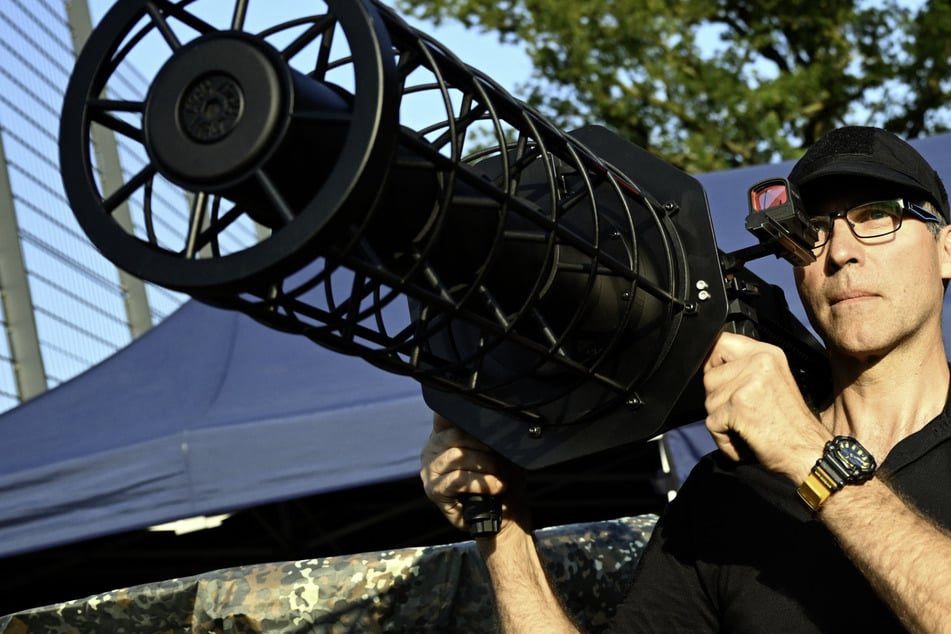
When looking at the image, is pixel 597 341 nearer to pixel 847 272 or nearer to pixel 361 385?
pixel 847 272

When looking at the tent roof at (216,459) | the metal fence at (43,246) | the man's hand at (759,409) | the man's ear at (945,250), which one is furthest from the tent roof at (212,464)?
the metal fence at (43,246)

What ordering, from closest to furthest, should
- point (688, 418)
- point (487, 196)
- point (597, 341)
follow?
point (487, 196) → point (597, 341) → point (688, 418)

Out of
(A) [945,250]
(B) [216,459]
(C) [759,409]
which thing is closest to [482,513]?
(C) [759,409]

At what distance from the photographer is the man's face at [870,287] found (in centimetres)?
183

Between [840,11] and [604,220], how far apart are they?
11.1 m

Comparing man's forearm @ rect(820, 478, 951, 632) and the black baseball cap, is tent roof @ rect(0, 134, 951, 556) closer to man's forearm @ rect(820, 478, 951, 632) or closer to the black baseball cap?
the black baseball cap

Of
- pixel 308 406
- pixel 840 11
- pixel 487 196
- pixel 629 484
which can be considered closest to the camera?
pixel 487 196

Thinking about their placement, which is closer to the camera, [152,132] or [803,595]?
[152,132]

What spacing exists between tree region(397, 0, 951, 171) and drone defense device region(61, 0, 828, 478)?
9881 millimetres

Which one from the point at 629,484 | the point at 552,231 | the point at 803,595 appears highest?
the point at 629,484

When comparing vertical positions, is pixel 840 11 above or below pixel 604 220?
above

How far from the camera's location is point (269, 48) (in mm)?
1014

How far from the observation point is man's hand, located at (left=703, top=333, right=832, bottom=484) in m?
Answer: 1.51

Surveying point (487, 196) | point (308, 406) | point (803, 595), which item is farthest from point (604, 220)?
point (308, 406)
